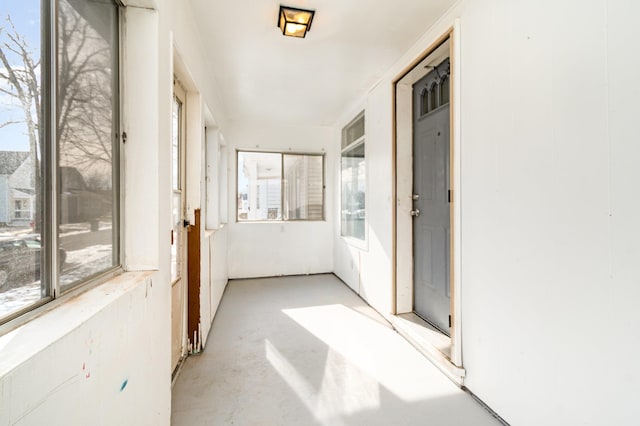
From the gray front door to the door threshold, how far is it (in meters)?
0.11

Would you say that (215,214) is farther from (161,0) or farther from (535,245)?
(535,245)

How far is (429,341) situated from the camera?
237 centimetres

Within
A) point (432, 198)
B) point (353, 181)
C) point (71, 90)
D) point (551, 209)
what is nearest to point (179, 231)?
point (71, 90)

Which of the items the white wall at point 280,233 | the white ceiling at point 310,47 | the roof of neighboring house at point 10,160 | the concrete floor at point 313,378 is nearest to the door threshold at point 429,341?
the concrete floor at point 313,378

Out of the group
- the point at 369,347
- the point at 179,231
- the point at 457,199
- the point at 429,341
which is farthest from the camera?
the point at 369,347

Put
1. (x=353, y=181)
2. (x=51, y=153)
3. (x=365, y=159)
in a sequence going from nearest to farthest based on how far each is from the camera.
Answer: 1. (x=51, y=153)
2. (x=365, y=159)
3. (x=353, y=181)

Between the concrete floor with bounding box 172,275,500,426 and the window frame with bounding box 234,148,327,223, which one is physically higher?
the window frame with bounding box 234,148,327,223

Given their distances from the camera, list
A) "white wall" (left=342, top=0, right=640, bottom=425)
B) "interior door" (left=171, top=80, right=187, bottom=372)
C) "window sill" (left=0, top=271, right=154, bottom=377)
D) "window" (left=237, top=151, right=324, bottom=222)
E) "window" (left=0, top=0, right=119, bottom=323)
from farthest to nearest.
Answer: "window" (left=237, top=151, right=324, bottom=222), "interior door" (left=171, top=80, right=187, bottom=372), "white wall" (left=342, top=0, right=640, bottom=425), "window" (left=0, top=0, right=119, bottom=323), "window sill" (left=0, top=271, right=154, bottom=377)

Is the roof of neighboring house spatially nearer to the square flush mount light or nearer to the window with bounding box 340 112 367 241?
the square flush mount light

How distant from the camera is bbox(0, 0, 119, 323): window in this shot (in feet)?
2.32

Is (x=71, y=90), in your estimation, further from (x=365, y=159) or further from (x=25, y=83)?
(x=365, y=159)

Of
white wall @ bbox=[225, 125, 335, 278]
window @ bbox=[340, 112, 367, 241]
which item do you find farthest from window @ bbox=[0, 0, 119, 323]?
white wall @ bbox=[225, 125, 335, 278]

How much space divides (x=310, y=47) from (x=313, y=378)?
272 cm

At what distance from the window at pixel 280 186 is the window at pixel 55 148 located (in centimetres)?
358
